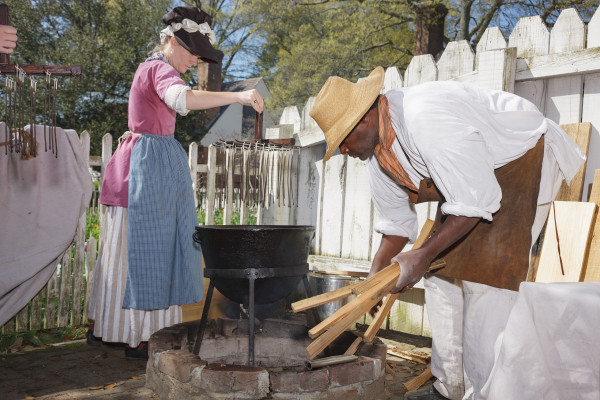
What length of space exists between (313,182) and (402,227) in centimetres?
262

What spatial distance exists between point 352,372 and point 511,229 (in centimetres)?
108

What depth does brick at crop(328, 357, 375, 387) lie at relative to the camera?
8.85 ft

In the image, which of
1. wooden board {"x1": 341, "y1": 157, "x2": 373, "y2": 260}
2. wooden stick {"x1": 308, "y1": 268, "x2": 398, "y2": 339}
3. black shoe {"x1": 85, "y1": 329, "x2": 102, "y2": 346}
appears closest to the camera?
wooden stick {"x1": 308, "y1": 268, "x2": 398, "y2": 339}

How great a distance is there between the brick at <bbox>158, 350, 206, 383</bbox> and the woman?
765 millimetres

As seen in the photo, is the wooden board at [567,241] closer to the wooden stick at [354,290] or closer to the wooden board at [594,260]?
the wooden board at [594,260]

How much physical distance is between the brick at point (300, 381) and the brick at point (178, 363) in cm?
40

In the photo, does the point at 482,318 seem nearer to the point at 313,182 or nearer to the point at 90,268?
the point at 313,182

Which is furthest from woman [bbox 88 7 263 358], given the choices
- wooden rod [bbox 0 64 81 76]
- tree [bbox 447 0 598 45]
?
tree [bbox 447 0 598 45]

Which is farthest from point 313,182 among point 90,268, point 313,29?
point 313,29

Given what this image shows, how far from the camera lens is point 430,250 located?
6.64 feet

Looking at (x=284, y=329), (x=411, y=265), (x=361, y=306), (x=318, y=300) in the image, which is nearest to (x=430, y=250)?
(x=411, y=265)

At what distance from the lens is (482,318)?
7.61 ft

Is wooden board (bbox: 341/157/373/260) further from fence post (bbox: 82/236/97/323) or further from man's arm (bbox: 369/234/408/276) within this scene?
fence post (bbox: 82/236/97/323)

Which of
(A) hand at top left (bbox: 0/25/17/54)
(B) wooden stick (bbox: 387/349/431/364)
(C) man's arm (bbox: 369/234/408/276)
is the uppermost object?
(A) hand at top left (bbox: 0/25/17/54)
